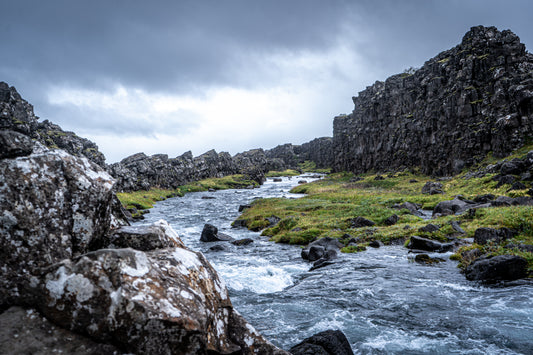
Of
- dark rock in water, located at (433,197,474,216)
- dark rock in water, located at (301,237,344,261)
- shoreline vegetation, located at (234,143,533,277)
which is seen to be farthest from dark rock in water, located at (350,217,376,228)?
dark rock in water, located at (433,197,474,216)

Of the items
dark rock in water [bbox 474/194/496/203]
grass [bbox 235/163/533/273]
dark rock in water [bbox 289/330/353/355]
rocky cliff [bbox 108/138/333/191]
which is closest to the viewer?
dark rock in water [bbox 289/330/353/355]

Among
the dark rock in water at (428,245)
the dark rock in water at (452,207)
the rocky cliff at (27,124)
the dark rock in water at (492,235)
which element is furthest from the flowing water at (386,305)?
the rocky cliff at (27,124)

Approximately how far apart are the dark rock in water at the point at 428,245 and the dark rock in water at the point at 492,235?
216 centimetres

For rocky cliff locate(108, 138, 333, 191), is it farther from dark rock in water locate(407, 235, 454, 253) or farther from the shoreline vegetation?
dark rock in water locate(407, 235, 454, 253)

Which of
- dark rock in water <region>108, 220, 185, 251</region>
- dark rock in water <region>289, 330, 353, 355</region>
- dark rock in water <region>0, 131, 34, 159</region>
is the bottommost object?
dark rock in water <region>289, 330, 353, 355</region>

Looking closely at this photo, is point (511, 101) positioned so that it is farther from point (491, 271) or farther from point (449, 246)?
point (491, 271)

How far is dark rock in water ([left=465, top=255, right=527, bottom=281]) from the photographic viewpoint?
15.7 metres

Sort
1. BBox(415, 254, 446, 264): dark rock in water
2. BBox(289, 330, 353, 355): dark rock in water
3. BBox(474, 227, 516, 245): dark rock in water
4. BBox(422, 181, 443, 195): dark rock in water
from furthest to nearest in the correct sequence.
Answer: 1. BBox(422, 181, 443, 195): dark rock in water
2. BBox(415, 254, 446, 264): dark rock in water
3. BBox(474, 227, 516, 245): dark rock in water
4. BBox(289, 330, 353, 355): dark rock in water

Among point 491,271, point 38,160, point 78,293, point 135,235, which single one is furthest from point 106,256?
point 491,271

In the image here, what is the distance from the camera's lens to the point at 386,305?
1426cm

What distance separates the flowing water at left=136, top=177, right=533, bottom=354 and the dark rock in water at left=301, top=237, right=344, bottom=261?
1136 mm

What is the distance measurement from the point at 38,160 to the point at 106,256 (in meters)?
2.90

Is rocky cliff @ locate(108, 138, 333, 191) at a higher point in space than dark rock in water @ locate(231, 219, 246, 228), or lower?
higher

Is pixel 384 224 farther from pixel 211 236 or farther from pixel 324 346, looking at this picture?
pixel 324 346
